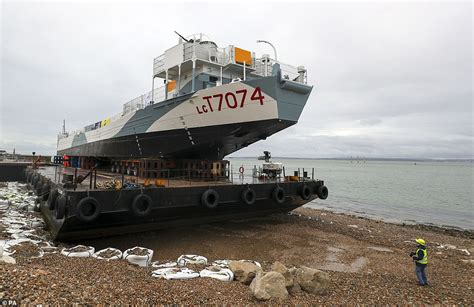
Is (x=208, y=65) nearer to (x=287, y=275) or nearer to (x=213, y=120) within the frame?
(x=213, y=120)

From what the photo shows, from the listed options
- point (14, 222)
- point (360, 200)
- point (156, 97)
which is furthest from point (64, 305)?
point (360, 200)

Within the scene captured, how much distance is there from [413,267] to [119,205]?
30.2 feet

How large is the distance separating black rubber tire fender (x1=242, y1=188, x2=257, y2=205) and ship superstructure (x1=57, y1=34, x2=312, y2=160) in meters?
2.55

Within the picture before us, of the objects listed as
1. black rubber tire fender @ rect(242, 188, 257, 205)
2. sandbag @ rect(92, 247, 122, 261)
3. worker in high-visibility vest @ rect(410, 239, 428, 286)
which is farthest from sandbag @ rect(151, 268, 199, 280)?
worker in high-visibility vest @ rect(410, 239, 428, 286)

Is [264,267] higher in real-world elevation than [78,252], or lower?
lower

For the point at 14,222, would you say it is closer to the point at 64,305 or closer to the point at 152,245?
the point at 152,245

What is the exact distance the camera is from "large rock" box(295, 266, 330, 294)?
17.8ft

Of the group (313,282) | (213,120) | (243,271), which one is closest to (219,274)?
(243,271)

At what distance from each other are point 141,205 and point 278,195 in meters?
5.63

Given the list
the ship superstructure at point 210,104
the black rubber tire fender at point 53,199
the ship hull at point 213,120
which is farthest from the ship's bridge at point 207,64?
the black rubber tire fender at point 53,199

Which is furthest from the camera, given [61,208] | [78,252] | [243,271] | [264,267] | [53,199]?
[53,199]

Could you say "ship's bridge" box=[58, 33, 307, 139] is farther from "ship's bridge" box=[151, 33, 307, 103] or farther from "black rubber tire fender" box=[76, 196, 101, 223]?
"black rubber tire fender" box=[76, 196, 101, 223]

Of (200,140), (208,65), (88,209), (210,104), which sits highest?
(208,65)

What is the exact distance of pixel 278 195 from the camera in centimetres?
1162
